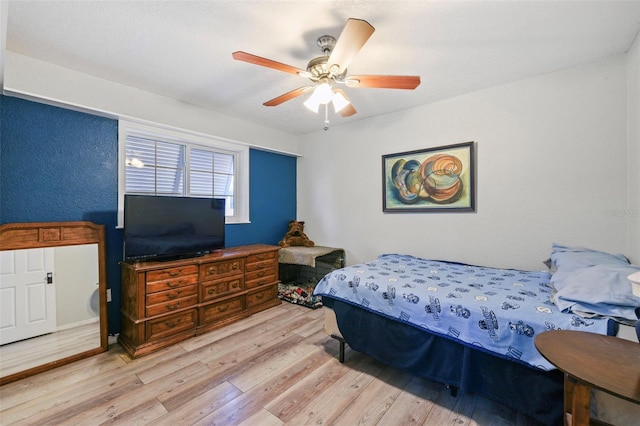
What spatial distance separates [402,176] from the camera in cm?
338

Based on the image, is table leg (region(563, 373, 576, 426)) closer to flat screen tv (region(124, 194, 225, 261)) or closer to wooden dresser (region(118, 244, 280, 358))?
wooden dresser (region(118, 244, 280, 358))

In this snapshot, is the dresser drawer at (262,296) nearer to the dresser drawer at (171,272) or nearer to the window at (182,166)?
the dresser drawer at (171,272)

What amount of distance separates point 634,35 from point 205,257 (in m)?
4.10

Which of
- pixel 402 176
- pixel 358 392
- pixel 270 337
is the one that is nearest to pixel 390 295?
pixel 358 392

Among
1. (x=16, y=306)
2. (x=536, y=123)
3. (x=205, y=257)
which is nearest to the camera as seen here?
(x=16, y=306)

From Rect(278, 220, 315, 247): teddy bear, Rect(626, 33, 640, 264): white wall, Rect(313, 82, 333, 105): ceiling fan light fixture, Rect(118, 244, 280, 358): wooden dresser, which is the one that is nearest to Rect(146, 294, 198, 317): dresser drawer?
Rect(118, 244, 280, 358): wooden dresser

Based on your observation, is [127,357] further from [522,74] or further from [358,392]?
[522,74]

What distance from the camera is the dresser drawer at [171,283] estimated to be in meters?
2.45

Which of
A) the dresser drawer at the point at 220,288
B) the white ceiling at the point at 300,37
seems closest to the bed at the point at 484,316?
the dresser drawer at the point at 220,288

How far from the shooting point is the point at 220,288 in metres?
2.96

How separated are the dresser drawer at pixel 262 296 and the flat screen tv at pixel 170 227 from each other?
0.72 m

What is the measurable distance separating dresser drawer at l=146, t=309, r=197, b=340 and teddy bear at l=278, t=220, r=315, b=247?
170cm

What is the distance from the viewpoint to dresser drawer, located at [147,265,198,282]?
2457 mm

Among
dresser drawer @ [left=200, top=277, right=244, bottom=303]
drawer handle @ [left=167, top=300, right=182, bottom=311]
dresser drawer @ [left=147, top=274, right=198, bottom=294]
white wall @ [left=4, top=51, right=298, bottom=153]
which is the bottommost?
drawer handle @ [left=167, top=300, right=182, bottom=311]
